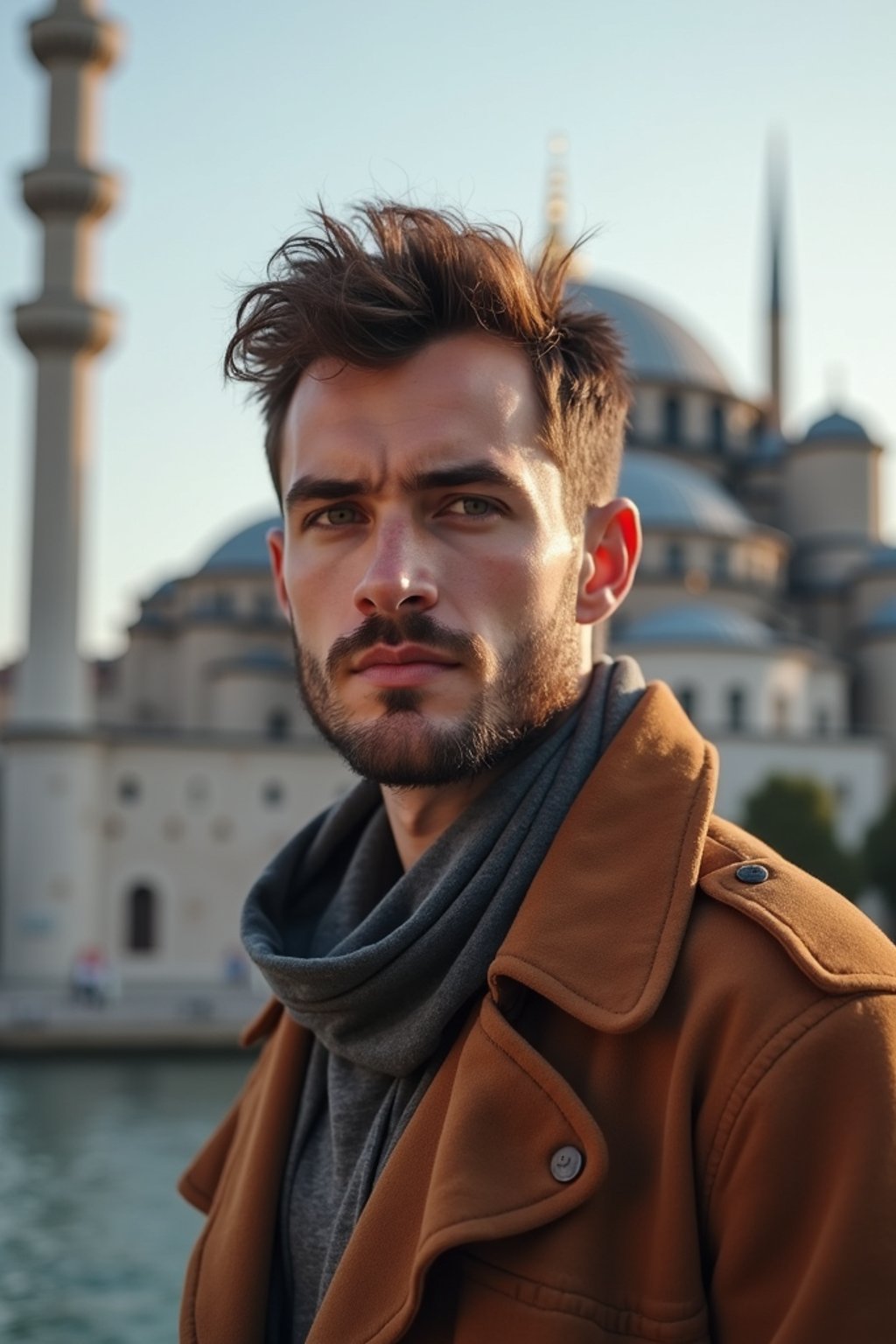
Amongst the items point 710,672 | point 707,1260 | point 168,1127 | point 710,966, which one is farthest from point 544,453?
point 710,672

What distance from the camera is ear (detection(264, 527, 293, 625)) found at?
2.08 m

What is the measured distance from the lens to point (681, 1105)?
147 cm

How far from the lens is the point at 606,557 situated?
2.01 metres

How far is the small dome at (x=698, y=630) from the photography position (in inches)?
1212

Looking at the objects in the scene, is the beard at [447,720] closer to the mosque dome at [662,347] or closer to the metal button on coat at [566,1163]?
the metal button on coat at [566,1163]

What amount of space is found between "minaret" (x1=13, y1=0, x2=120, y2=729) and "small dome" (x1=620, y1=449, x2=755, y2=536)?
508 inches

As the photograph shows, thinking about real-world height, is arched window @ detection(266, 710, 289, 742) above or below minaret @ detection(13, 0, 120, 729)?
below

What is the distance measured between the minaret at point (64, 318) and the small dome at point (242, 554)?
9517mm

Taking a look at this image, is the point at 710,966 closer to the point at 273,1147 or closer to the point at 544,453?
the point at 544,453

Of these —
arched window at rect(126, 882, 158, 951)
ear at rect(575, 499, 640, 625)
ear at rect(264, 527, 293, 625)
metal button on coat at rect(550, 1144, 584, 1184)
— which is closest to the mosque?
arched window at rect(126, 882, 158, 951)

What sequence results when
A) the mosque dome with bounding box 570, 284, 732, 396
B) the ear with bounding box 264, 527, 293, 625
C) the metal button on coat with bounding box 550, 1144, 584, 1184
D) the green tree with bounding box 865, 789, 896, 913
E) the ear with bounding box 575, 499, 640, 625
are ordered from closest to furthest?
the metal button on coat with bounding box 550, 1144, 584, 1184
the ear with bounding box 575, 499, 640, 625
the ear with bounding box 264, 527, 293, 625
the green tree with bounding box 865, 789, 896, 913
the mosque dome with bounding box 570, 284, 732, 396

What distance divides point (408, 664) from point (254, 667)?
3109cm

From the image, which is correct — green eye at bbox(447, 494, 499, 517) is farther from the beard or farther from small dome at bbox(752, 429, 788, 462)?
small dome at bbox(752, 429, 788, 462)

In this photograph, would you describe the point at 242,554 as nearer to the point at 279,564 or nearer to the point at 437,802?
the point at 279,564
